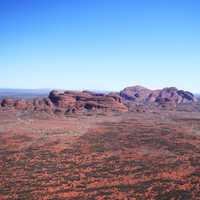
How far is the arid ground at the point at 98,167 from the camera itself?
2362 cm

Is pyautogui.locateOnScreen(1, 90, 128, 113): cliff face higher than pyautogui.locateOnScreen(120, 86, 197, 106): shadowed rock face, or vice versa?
pyautogui.locateOnScreen(120, 86, 197, 106): shadowed rock face

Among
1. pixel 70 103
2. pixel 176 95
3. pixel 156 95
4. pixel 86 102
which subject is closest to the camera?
pixel 70 103

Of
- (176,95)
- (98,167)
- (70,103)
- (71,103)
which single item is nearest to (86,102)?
(71,103)

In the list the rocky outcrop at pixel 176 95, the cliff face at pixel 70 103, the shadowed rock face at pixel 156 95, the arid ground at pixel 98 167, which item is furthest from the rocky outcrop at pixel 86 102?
the arid ground at pixel 98 167

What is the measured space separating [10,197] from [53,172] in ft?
24.3

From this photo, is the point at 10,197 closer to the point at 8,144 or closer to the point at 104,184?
the point at 104,184

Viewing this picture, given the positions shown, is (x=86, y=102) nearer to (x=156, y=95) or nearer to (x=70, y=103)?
(x=70, y=103)

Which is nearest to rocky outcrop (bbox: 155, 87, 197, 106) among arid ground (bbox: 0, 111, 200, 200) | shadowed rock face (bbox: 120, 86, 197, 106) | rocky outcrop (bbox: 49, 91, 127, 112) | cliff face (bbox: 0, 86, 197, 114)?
shadowed rock face (bbox: 120, 86, 197, 106)


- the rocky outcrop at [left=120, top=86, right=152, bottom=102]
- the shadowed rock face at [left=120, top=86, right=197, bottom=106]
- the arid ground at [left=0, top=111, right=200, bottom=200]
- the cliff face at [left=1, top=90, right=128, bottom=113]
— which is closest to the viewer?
the arid ground at [left=0, top=111, right=200, bottom=200]

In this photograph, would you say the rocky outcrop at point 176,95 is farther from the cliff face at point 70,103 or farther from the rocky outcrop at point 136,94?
the cliff face at point 70,103

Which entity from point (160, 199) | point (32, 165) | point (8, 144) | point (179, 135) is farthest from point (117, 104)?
point (160, 199)

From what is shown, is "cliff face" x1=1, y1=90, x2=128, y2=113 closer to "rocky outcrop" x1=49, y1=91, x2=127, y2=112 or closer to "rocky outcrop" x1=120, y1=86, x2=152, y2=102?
"rocky outcrop" x1=49, y1=91, x2=127, y2=112

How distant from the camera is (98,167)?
31625 millimetres

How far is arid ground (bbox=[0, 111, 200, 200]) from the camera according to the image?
2362 cm
